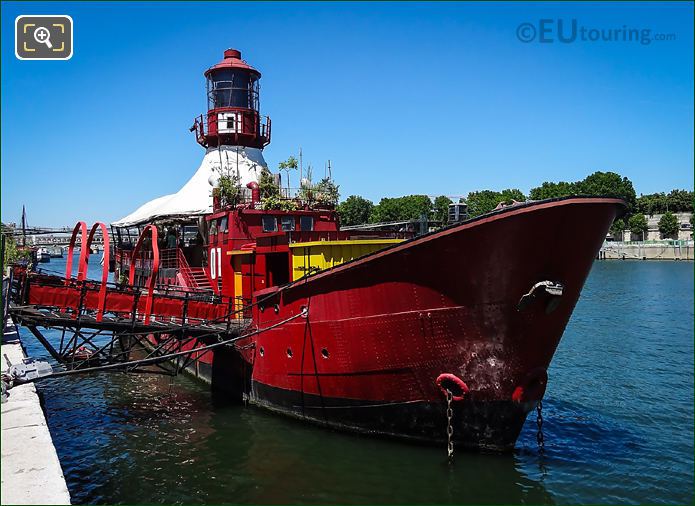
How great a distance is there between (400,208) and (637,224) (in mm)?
44803

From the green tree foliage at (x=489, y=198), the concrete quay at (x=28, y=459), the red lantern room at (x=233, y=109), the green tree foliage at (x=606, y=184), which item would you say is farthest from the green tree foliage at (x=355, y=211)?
the concrete quay at (x=28, y=459)

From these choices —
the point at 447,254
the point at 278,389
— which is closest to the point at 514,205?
the point at 447,254

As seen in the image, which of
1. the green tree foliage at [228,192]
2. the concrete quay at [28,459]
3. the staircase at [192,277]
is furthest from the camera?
the staircase at [192,277]

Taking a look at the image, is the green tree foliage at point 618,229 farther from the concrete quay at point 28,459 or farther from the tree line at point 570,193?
the concrete quay at point 28,459

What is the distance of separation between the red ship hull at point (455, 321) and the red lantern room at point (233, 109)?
14.9m

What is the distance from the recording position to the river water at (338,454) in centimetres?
1117

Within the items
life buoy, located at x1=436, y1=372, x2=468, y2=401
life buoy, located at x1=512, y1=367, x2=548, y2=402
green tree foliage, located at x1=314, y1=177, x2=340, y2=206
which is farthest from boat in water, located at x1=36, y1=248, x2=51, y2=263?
life buoy, located at x1=512, y1=367, x2=548, y2=402

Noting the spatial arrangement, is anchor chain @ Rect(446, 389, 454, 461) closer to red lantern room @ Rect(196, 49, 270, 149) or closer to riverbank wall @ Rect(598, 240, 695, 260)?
red lantern room @ Rect(196, 49, 270, 149)

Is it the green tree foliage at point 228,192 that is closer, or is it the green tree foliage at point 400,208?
the green tree foliage at point 228,192

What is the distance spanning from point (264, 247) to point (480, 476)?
8.92m

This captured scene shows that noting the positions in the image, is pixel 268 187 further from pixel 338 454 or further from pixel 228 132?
pixel 338 454

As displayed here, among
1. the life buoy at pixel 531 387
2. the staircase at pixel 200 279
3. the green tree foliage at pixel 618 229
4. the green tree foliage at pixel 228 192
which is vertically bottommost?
the life buoy at pixel 531 387

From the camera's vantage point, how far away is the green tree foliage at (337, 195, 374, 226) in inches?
4136

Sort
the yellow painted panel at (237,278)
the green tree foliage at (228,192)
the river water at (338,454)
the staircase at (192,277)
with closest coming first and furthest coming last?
the river water at (338,454), the yellow painted panel at (237,278), the green tree foliage at (228,192), the staircase at (192,277)
